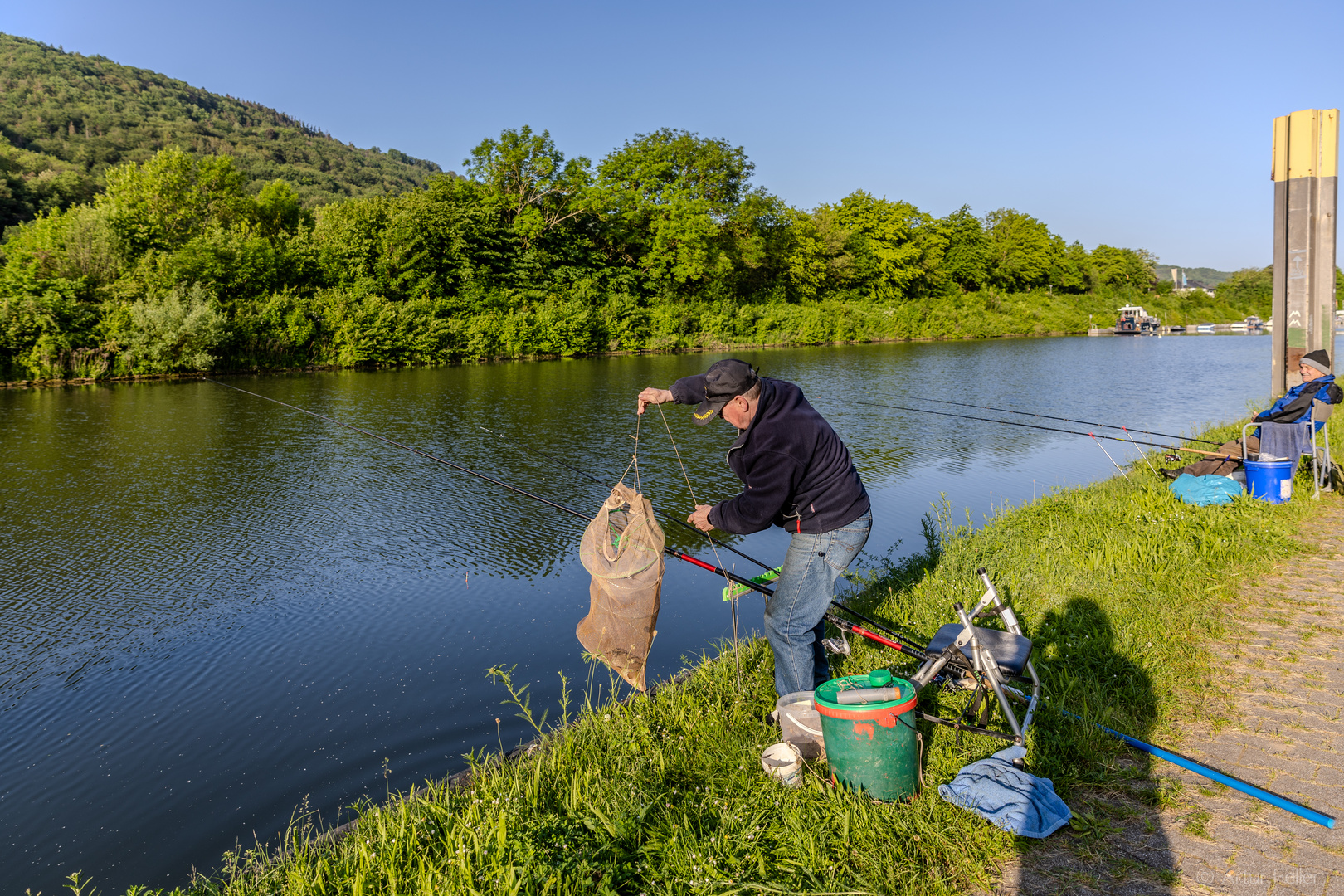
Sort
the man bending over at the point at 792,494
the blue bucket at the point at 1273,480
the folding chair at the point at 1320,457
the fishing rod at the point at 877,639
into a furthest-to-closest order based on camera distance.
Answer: the folding chair at the point at 1320,457 < the blue bucket at the point at 1273,480 < the fishing rod at the point at 877,639 < the man bending over at the point at 792,494

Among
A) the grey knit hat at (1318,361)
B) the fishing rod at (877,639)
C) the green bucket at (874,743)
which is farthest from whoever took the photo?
the grey knit hat at (1318,361)

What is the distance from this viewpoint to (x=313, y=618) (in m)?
6.99

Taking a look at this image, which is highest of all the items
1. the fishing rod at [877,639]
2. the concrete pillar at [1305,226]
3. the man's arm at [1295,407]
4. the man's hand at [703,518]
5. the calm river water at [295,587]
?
the concrete pillar at [1305,226]

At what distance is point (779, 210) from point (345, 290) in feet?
116

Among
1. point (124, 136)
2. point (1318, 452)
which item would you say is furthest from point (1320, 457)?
point (124, 136)

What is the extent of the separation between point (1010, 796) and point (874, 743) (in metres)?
0.57

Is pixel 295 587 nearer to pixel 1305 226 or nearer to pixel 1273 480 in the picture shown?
pixel 1273 480

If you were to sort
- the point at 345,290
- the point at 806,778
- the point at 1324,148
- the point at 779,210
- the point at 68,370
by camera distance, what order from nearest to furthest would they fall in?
the point at 806,778 < the point at 1324,148 < the point at 68,370 < the point at 345,290 < the point at 779,210

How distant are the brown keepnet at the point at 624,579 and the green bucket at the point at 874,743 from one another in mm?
1181

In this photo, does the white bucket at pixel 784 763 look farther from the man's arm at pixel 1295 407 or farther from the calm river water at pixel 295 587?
the man's arm at pixel 1295 407

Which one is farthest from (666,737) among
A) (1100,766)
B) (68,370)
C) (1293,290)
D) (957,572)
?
(68,370)

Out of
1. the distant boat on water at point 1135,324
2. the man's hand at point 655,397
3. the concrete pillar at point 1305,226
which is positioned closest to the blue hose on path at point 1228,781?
the man's hand at point 655,397

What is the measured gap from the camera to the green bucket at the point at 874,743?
3.25 m

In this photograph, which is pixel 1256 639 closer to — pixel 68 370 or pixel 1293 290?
pixel 1293 290
